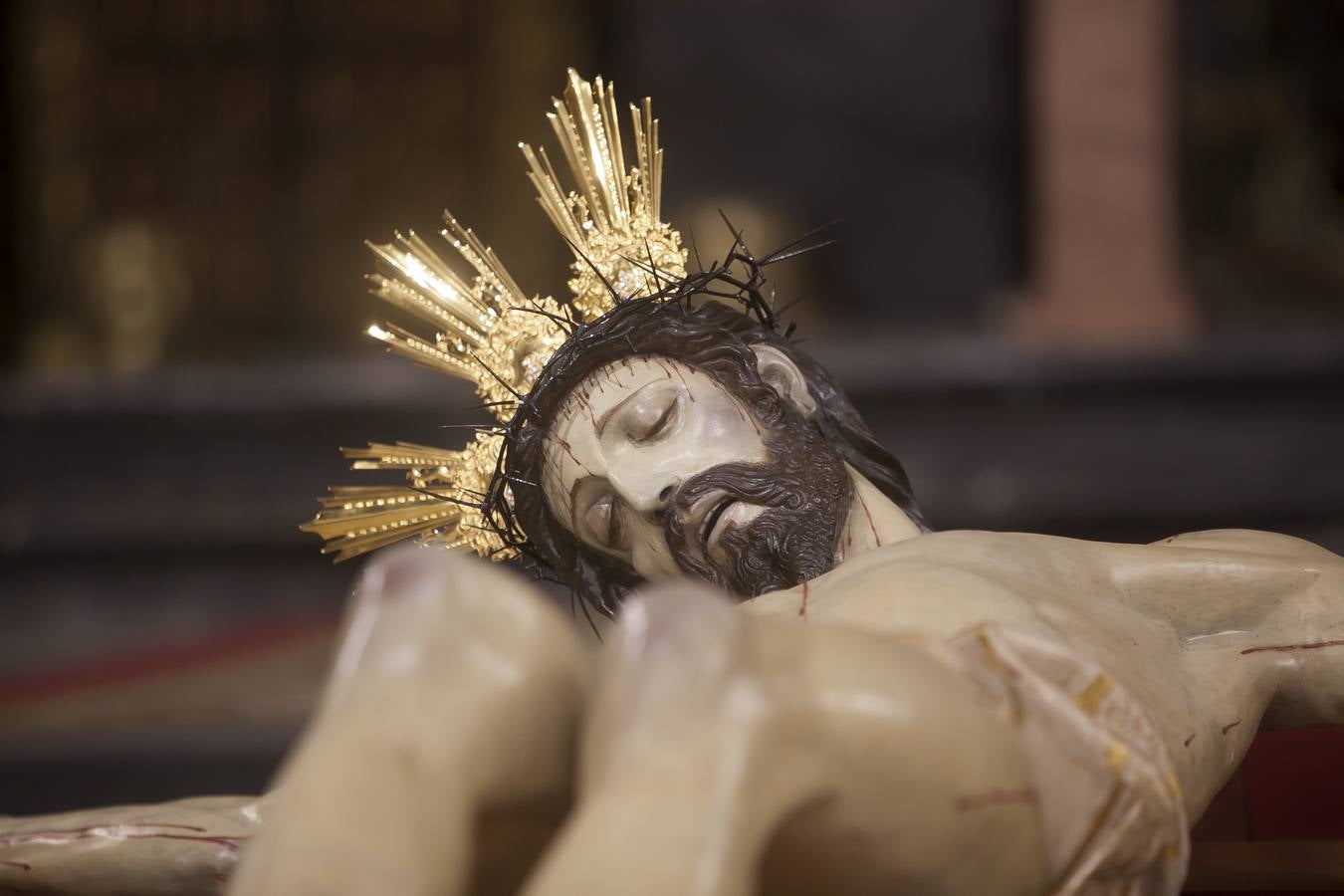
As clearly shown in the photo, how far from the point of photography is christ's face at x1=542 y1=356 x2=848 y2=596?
1.93 metres

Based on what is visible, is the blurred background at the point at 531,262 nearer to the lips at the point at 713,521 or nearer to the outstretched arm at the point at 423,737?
the lips at the point at 713,521

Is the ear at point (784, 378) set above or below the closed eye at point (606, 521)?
above

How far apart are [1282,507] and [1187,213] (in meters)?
1.11

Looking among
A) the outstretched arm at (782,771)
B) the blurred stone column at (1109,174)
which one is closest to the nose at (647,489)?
the outstretched arm at (782,771)

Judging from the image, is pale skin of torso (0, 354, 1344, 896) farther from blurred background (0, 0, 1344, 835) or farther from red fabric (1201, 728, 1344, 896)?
blurred background (0, 0, 1344, 835)

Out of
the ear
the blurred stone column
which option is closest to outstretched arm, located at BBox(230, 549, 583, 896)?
the ear

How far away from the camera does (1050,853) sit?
1346 mm

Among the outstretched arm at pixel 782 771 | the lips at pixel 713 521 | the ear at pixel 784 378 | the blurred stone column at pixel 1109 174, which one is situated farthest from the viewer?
the blurred stone column at pixel 1109 174

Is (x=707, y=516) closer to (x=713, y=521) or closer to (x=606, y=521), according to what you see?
(x=713, y=521)

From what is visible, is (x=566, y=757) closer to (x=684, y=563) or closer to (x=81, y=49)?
(x=684, y=563)

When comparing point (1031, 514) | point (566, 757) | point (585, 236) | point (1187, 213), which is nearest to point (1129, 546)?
point (566, 757)

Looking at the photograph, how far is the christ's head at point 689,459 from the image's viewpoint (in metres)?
1.94

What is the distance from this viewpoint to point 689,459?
6.47 ft

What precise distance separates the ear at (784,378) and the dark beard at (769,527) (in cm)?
17
